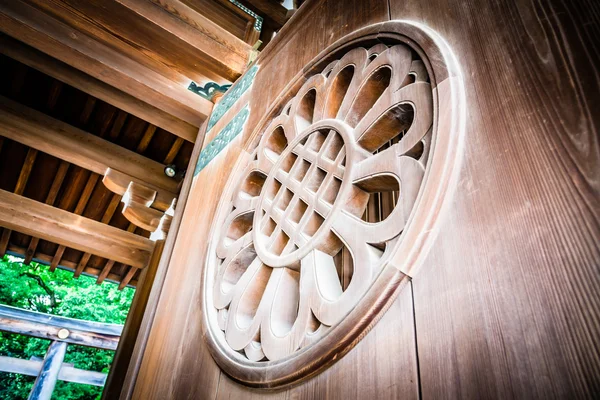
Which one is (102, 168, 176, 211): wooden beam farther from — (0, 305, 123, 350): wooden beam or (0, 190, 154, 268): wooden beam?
(0, 305, 123, 350): wooden beam

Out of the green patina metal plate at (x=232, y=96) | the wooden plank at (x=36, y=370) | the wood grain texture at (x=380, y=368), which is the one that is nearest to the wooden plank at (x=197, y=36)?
the green patina metal plate at (x=232, y=96)

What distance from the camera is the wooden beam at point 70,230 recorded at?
14.9ft

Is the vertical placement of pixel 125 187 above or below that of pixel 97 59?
above

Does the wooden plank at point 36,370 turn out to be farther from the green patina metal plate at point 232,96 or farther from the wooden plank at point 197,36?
the wooden plank at point 197,36

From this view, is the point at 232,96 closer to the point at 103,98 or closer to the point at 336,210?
the point at 103,98

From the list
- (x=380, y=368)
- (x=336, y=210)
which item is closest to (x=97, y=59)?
(x=336, y=210)

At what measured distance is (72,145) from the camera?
4492 millimetres

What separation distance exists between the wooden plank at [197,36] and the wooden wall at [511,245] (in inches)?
85.7

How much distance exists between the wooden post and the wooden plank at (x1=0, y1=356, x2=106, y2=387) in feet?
0.60

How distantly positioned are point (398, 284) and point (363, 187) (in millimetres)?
370

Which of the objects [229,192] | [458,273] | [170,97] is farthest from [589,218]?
[170,97]

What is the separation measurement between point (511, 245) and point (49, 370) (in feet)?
33.3

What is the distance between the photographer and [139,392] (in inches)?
68.1

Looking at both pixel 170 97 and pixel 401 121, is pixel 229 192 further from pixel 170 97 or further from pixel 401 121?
pixel 170 97
